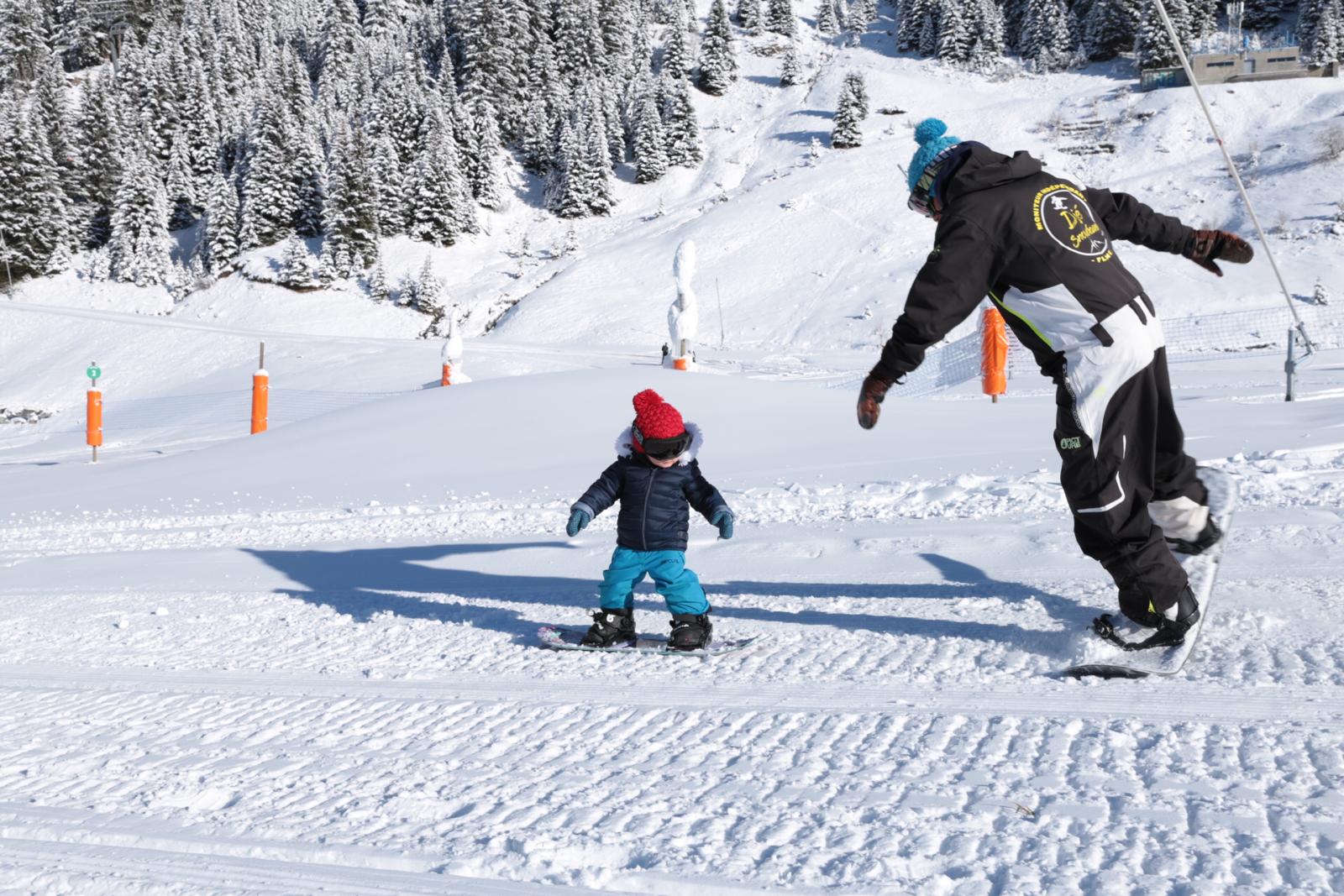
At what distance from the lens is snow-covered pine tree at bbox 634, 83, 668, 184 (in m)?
53.5

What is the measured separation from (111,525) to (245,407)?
12.2 metres

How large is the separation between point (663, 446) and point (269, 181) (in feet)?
163

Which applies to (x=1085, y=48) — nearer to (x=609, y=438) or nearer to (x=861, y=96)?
(x=861, y=96)

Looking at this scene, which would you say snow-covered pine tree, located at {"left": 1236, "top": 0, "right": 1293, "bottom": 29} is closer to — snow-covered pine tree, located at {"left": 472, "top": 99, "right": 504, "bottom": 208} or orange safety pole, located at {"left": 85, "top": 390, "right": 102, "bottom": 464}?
snow-covered pine tree, located at {"left": 472, "top": 99, "right": 504, "bottom": 208}

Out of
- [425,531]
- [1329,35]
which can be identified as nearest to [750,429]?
[425,531]

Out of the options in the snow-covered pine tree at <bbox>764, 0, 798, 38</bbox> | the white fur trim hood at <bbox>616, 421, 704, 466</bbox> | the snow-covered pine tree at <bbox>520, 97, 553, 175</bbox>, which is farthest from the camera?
the snow-covered pine tree at <bbox>764, 0, 798, 38</bbox>

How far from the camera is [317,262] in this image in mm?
44594

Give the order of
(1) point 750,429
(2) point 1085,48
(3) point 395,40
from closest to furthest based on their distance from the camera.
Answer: (1) point 750,429
(2) point 1085,48
(3) point 395,40

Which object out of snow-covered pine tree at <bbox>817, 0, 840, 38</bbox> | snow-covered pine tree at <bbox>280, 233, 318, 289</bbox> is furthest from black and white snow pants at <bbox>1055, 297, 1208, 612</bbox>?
snow-covered pine tree at <bbox>817, 0, 840, 38</bbox>

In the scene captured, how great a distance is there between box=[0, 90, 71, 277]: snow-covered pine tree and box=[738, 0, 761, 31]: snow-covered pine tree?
161ft

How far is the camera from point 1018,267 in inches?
112

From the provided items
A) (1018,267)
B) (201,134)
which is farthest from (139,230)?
(1018,267)

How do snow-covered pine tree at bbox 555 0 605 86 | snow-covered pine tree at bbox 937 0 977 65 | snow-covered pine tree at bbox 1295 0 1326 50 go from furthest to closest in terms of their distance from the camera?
1. snow-covered pine tree at bbox 555 0 605 86
2. snow-covered pine tree at bbox 937 0 977 65
3. snow-covered pine tree at bbox 1295 0 1326 50

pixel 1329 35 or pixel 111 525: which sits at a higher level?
pixel 1329 35
